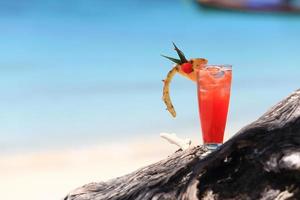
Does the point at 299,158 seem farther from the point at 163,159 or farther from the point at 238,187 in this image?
the point at 163,159

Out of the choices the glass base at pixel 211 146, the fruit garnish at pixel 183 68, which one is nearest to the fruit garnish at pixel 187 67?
the fruit garnish at pixel 183 68

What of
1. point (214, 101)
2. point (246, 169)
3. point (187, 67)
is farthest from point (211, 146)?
point (246, 169)

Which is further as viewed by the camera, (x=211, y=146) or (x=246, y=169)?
(x=211, y=146)

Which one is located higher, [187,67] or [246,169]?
[187,67]

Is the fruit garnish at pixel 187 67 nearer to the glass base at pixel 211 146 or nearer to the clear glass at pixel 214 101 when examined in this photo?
the clear glass at pixel 214 101

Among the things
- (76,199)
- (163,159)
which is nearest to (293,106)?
(163,159)

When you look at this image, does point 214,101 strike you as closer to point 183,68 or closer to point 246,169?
point 183,68
